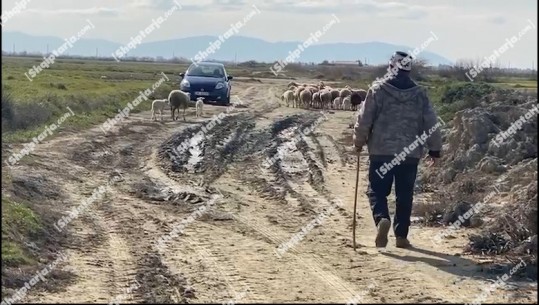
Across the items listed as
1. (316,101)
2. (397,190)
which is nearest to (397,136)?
(397,190)

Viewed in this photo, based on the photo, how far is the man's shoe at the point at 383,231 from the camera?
898cm

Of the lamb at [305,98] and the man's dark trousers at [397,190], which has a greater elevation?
the man's dark trousers at [397,190]

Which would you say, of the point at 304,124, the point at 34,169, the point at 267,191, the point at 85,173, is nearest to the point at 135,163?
the point at 85,173

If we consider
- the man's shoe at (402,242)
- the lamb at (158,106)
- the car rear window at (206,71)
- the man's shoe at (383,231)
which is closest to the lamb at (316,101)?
the car rear window at (206,71)

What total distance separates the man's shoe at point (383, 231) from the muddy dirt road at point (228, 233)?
156 mm

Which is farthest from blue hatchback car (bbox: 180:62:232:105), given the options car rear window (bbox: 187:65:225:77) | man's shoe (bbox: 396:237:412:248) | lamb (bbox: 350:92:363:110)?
man's shoe (bbox: 396:237:412:248)

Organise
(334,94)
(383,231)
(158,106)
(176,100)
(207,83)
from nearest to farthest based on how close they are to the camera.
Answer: (383,231), (158,106), (176,100), (207,83), (334,94)

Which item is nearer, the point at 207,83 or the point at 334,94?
the point at 207,83

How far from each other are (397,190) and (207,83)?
2313 cm

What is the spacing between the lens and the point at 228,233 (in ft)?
32.5

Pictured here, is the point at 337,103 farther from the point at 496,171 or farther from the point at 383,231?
the point at 383,231

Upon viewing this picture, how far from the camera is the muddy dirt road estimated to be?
732 centimetres

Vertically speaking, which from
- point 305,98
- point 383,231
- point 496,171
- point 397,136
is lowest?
point 305,98

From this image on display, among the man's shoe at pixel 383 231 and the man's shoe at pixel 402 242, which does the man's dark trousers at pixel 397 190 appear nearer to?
the man's shoe at pixel 402 242
